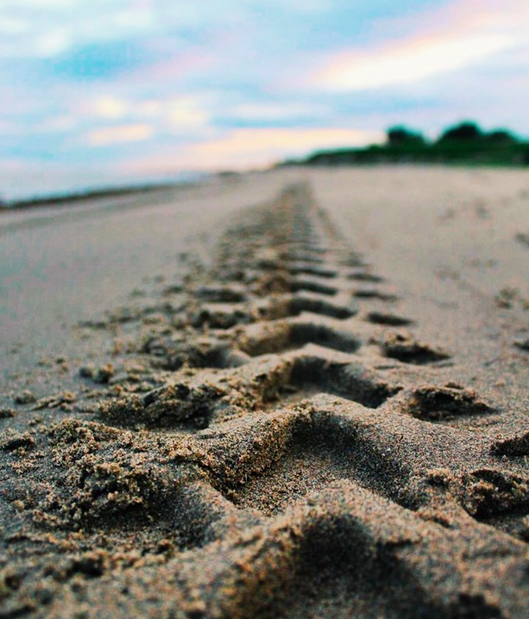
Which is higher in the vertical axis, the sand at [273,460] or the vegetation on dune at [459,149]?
the vegetation on dune at [459,149]

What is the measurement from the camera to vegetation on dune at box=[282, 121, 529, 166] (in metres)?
22.0

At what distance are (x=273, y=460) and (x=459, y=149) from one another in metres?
30.1

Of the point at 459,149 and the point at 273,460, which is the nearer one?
the point at 273,460

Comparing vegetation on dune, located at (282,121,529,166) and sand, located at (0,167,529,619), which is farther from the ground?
vegetation on dune, located at (282,121,529,166)

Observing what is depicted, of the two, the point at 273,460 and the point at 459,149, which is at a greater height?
the point at 459,149

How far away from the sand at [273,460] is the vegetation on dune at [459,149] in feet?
61.9

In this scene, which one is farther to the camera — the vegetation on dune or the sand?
the vegetation on dune

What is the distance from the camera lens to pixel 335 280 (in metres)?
3.20

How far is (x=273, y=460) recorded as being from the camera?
132 cm

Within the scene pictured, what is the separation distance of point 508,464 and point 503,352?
857 mm

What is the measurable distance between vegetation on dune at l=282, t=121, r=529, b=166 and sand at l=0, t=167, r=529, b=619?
61.9ft

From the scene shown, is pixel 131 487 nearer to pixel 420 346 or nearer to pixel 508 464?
pixel 508 464

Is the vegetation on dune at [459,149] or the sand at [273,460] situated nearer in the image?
the sand at [273,460]

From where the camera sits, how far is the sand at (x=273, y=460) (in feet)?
2.83
